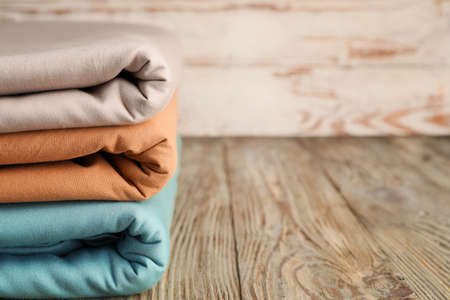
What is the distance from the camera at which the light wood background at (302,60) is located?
3.64 ft

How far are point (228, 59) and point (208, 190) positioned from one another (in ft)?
1.48

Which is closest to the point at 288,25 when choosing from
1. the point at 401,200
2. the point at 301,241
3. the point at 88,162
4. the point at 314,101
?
the point at 314,101

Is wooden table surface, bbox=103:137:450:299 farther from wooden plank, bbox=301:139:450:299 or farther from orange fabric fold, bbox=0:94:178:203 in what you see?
orange fabric fold, bbox=0:94:178:203

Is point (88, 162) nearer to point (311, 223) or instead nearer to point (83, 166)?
point (83, 166)

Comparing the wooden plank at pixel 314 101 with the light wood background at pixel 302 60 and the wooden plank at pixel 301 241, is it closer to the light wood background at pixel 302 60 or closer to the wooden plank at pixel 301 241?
the light wood background at pixel 302 60

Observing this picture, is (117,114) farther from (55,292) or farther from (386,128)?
(386,128)

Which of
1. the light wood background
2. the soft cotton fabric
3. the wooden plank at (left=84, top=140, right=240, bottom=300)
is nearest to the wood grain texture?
the wooden plank at (left=84, top=140, right=240, bottom=300)

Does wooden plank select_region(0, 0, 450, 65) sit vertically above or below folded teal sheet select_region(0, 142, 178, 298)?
above

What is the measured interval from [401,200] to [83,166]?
59 centimetres

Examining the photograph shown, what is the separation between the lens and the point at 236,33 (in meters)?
1.12

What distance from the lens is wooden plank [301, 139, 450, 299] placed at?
57 centimetres

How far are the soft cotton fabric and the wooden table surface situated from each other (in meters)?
0.23

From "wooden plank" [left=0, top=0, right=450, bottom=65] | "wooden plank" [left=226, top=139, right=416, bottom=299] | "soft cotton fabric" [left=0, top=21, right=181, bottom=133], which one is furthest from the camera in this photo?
"wooden plank" [left=0, top=0, right=450, bottom=65]

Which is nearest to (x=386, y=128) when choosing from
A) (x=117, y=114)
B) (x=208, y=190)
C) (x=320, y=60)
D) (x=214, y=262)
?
(x=320, y=60)
